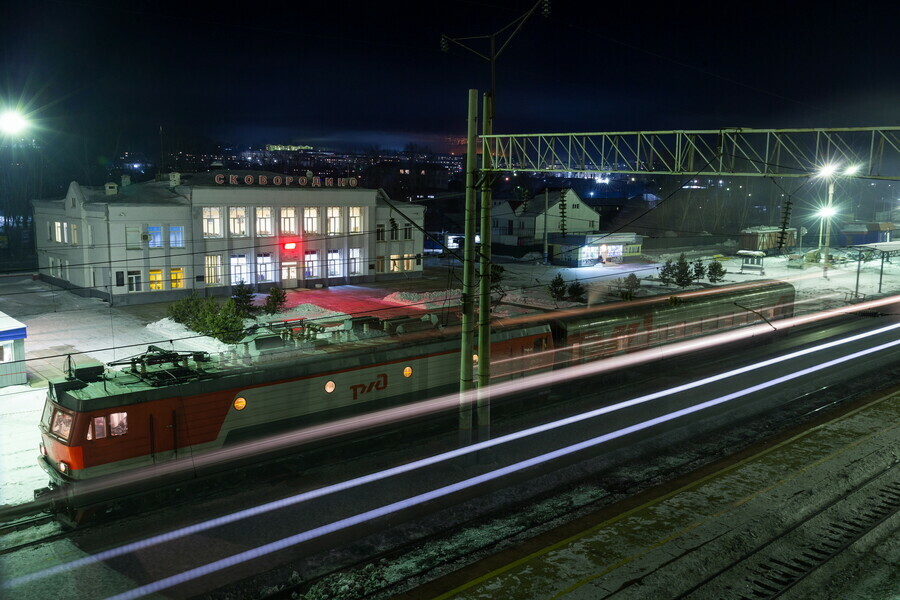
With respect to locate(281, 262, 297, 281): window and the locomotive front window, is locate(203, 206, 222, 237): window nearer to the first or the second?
locate(281, 262, 297, 281): window

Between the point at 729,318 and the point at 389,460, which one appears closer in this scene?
the point at 389,460

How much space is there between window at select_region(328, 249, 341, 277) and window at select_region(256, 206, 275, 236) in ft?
15.0

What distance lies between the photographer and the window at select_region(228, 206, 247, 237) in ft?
142

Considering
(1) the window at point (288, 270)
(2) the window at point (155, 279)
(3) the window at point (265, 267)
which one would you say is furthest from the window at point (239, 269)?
(2) the window at point (155, 279)

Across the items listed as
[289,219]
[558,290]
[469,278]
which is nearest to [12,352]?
[469,278]

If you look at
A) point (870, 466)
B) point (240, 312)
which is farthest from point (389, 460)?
point (240, 312)

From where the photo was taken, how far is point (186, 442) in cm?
1427

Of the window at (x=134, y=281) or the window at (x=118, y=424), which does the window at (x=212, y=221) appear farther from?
the window at (x=118, y=424)

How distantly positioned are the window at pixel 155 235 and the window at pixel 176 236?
2.10 feet

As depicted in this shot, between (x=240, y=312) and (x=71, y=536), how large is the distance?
18.2 meters

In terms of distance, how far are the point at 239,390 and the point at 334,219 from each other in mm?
33738

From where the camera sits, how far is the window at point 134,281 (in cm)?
3946

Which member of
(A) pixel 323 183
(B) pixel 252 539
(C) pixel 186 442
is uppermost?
(A) pixel 323 183

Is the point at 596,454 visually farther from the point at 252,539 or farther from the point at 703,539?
the point at 252,539
